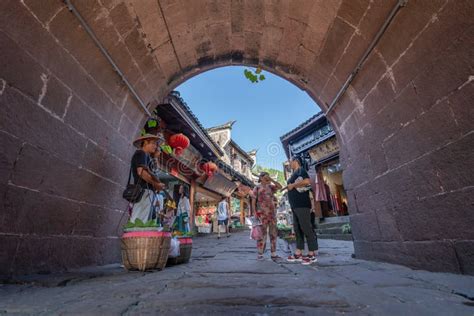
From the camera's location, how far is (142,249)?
274 cm

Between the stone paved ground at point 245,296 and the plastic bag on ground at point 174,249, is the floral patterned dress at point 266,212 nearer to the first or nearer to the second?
the plastic bag on ground at point 174,249

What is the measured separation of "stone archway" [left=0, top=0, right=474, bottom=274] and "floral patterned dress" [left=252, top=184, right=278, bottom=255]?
1404mm

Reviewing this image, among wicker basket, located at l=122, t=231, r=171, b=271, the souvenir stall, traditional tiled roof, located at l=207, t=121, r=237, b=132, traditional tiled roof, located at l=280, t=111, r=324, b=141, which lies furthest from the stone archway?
traditional tiled roof, located at l=207, t=121, r=237, b=132

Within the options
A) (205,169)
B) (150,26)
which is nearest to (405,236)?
(150,26)

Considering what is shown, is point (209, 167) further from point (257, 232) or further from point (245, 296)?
point (245, 296)

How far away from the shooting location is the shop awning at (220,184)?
13.5m

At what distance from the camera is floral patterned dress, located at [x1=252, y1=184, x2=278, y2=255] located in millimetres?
4426

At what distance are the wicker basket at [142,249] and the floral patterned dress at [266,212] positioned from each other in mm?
2134

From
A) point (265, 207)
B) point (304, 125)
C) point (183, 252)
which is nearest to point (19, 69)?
point (183, 252)

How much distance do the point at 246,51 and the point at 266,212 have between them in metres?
3.04

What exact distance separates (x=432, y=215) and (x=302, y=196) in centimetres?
189

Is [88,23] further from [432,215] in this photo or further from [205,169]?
[205,169]

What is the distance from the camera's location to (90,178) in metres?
3.09

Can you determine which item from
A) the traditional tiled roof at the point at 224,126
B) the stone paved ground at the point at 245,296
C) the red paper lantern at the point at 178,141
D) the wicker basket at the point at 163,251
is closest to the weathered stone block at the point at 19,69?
the stone paved ground at the point at 245,296
